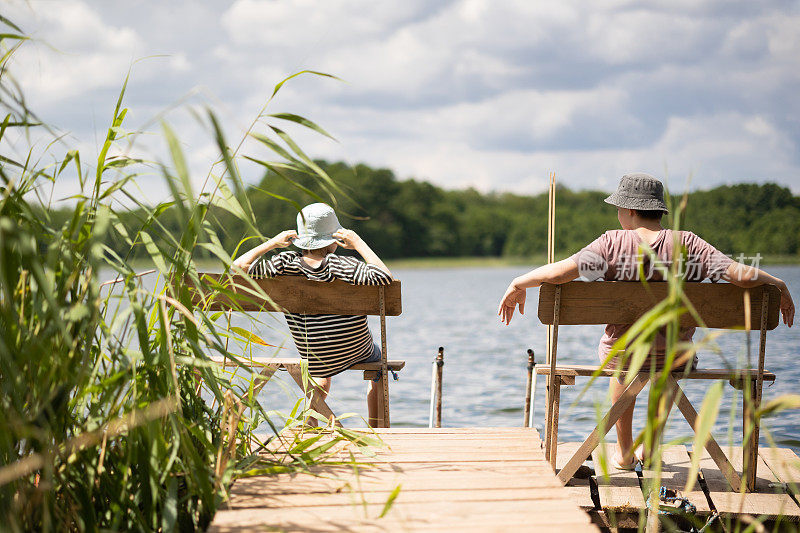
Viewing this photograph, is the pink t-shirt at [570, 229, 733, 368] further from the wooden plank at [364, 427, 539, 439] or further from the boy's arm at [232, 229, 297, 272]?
the boy's arm at [232, 229, 297, 272]

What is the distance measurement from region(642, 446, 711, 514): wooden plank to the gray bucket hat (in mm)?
1101

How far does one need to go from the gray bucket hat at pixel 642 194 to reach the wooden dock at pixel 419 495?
1.44 metres

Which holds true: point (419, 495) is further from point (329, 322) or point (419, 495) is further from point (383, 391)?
point (329, 322)

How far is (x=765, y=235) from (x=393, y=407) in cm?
1230

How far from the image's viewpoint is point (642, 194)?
11.3ft

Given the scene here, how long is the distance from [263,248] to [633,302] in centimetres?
189

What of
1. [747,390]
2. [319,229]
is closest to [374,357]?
[319,229]

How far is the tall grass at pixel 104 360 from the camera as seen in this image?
157cm

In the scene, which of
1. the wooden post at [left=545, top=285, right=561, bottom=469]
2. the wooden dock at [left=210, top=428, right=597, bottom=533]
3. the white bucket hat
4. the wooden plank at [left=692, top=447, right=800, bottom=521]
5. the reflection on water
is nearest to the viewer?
the wooden dock at [left=210, top=428, right=597, bottom=533]

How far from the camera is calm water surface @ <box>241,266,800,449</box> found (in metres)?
5.80

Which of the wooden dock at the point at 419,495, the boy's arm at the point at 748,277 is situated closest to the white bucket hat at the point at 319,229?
the wooden dock at the point at 419,495

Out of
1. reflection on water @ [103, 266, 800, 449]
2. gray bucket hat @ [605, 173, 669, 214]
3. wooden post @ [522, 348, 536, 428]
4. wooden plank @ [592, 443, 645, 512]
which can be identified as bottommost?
reflection on water @ [103, 266, 800, 449]

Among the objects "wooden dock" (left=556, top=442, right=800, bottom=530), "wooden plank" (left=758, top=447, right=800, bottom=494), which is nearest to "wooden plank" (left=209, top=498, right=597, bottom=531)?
"wooden dock" (left=556, top=442, right=800, bottom=530)

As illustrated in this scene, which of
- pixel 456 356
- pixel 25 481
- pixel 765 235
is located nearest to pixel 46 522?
pixel 25 481
